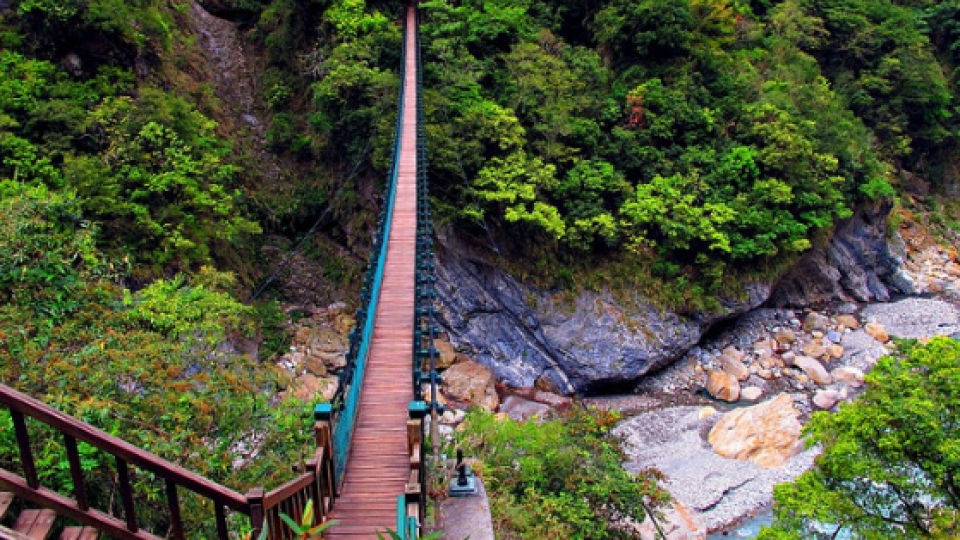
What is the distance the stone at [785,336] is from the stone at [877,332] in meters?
1.83

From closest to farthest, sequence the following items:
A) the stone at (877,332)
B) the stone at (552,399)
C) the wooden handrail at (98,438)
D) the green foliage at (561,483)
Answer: the wooden handrail at (98,438) < the green foliage at (561,483) < the stone at (552,399) < the stone at (877,332)

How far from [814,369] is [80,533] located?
1348cm

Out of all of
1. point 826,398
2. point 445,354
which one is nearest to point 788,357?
point 826,398

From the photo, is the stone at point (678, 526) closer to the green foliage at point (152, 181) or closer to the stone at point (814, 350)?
the stone at point (814, 350)

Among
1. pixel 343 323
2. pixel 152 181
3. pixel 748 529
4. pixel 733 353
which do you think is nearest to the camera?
pixel 152 181

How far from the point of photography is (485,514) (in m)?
4.54

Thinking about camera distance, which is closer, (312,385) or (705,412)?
(312,385)

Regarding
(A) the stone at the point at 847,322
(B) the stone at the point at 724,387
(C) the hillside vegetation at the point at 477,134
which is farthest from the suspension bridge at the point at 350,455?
(A) the stone at the point at 847,322

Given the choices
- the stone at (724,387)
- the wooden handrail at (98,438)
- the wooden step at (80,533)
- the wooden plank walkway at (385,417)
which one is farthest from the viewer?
the stone at (724,387)

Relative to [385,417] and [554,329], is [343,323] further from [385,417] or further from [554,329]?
[385,417]

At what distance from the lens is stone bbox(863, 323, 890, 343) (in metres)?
13.5

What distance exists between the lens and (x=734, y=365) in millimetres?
12516

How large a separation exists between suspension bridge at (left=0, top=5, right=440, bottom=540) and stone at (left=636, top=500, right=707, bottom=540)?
4.77 metres

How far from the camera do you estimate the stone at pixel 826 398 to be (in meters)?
11.4
